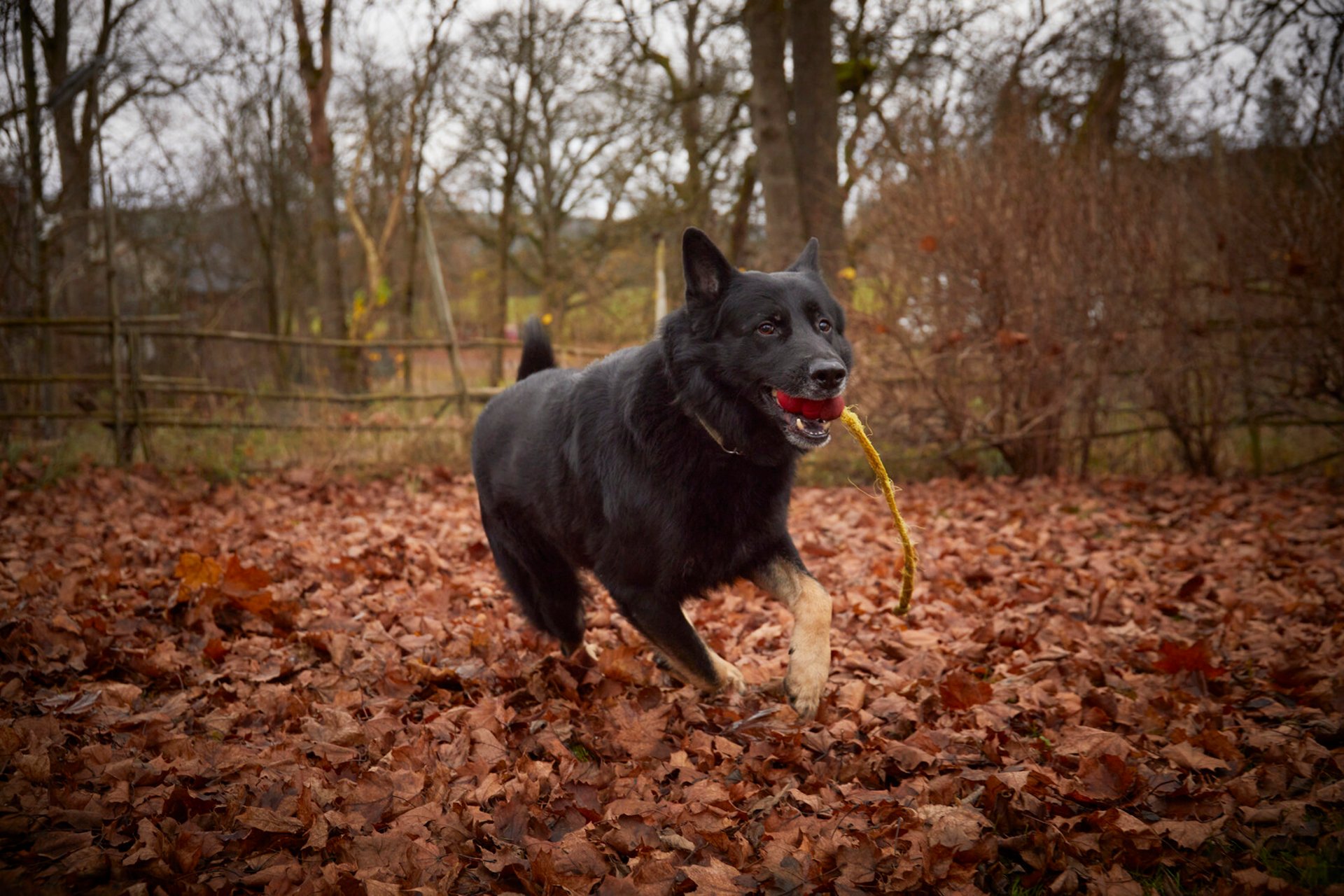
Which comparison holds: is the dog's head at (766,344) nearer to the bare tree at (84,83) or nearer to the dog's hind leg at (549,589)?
the dog's hind leg at (549,589)

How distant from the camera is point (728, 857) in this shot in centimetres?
223

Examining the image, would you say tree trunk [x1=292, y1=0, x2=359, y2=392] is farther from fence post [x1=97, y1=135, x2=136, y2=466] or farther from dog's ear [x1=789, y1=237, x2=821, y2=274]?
dog's ear [x1=789, y1=237, x2=821, y2=274]

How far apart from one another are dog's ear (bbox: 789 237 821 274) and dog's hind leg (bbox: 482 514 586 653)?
1.69 m

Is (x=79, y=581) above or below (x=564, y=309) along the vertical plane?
below

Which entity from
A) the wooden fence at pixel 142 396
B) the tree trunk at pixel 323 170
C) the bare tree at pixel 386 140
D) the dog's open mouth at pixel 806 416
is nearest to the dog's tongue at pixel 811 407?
the dog's open mouth at pixel 806 416

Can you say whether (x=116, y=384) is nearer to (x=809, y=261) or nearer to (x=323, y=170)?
(x=323, y=170)

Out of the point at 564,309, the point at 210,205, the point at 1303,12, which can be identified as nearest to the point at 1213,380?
the point at 1303,12

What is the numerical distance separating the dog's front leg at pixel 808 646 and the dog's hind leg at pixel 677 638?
30cm

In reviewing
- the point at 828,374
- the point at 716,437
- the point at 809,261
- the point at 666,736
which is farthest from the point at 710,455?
the point at 809,261

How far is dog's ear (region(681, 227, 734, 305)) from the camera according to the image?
3.34 metres

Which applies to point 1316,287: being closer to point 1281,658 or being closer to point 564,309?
point 1281,658

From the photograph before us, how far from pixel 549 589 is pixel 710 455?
1.23m

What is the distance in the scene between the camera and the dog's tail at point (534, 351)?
181 inches

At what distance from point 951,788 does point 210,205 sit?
21975mm
